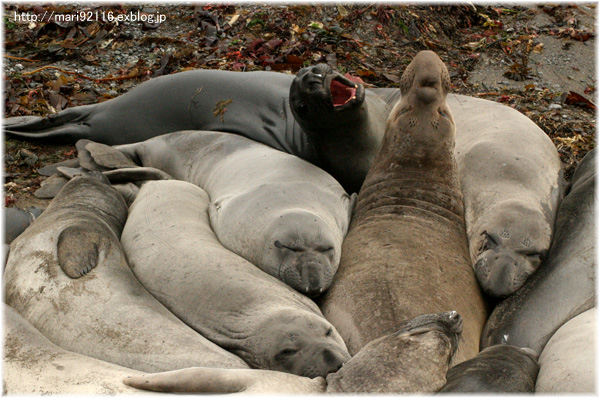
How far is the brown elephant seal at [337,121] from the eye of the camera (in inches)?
199

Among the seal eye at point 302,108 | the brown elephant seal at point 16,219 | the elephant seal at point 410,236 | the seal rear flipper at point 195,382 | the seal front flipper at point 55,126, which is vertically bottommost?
the seal front flipper at point 55,126

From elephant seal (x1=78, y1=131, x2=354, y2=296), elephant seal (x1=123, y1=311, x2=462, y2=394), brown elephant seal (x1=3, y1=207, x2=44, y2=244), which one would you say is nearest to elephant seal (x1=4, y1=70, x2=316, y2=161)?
elephant seal (x1=78, y1=131, x2=354, y2=296)

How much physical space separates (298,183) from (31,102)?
11.2ft

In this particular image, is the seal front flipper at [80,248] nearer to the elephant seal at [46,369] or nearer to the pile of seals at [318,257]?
the pile of seals at [318,257]

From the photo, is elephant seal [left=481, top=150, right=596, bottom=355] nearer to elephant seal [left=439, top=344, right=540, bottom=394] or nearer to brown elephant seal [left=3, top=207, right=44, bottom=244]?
elephant seal [left=439, top=344, right=540, bottom=394]

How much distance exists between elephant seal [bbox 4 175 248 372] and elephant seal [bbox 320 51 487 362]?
0.76 meters

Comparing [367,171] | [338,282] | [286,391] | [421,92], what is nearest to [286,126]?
[367,171]

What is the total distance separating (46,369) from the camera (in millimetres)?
3338

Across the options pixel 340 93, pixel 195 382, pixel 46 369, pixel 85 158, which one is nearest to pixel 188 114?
pixel 85 158

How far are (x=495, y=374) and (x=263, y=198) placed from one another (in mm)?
2018

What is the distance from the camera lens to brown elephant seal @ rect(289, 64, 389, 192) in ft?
16.6

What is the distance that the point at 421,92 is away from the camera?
192 inches

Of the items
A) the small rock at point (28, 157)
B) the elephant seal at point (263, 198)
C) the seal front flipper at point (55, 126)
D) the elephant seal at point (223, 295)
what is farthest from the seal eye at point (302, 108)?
the small rock at point (28, 157)

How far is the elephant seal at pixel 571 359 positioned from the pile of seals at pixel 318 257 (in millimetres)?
14
